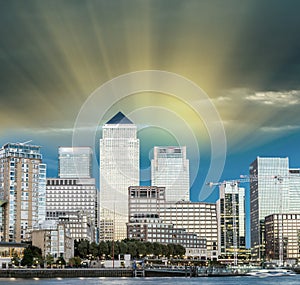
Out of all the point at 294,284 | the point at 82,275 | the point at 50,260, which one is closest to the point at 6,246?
the point at 50,260

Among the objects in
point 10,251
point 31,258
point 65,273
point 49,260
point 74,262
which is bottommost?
point 65,273

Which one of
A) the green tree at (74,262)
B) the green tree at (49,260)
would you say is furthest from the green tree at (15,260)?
the green tree at (74,262)

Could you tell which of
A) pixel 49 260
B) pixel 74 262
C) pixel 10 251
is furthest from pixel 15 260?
pixel 74 262

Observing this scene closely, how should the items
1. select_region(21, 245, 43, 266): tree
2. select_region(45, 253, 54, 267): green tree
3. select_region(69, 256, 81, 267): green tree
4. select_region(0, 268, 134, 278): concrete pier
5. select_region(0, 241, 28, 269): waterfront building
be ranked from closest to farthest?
1. select_region(0, 268, 134, 278): concrete pier
2. select_region(21, 245, 43, 266): tree
3. select_region(45, 253, 54, 267): green tree
4. select_region(0, 241, 28, 269): waterfront building
5. select_region(69, 256, 81, 267): green tree

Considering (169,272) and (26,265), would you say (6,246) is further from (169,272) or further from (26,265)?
(169,272)

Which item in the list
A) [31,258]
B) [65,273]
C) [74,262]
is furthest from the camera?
[74,262]

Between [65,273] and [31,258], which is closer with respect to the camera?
[65,273]

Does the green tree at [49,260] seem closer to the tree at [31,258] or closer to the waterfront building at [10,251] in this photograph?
the tree at [31,258]

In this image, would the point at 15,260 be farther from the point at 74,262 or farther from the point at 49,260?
the point at 74,262

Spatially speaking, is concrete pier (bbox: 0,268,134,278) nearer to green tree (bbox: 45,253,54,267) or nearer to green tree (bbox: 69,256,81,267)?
green tree (bbox: 45,253,54,267)

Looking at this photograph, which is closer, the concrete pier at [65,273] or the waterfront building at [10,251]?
the concrete pier at [65,273]

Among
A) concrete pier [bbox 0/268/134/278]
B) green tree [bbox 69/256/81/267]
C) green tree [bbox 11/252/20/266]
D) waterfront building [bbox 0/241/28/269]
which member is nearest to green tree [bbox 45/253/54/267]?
green tree [bbox 69/256/81/267]

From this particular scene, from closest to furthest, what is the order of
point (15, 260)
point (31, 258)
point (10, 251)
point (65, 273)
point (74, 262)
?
point (65, 273) < point (31, 258) < point (15, 260) < point (74, 262) < point (10, 251)

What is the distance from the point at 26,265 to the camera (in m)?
181
